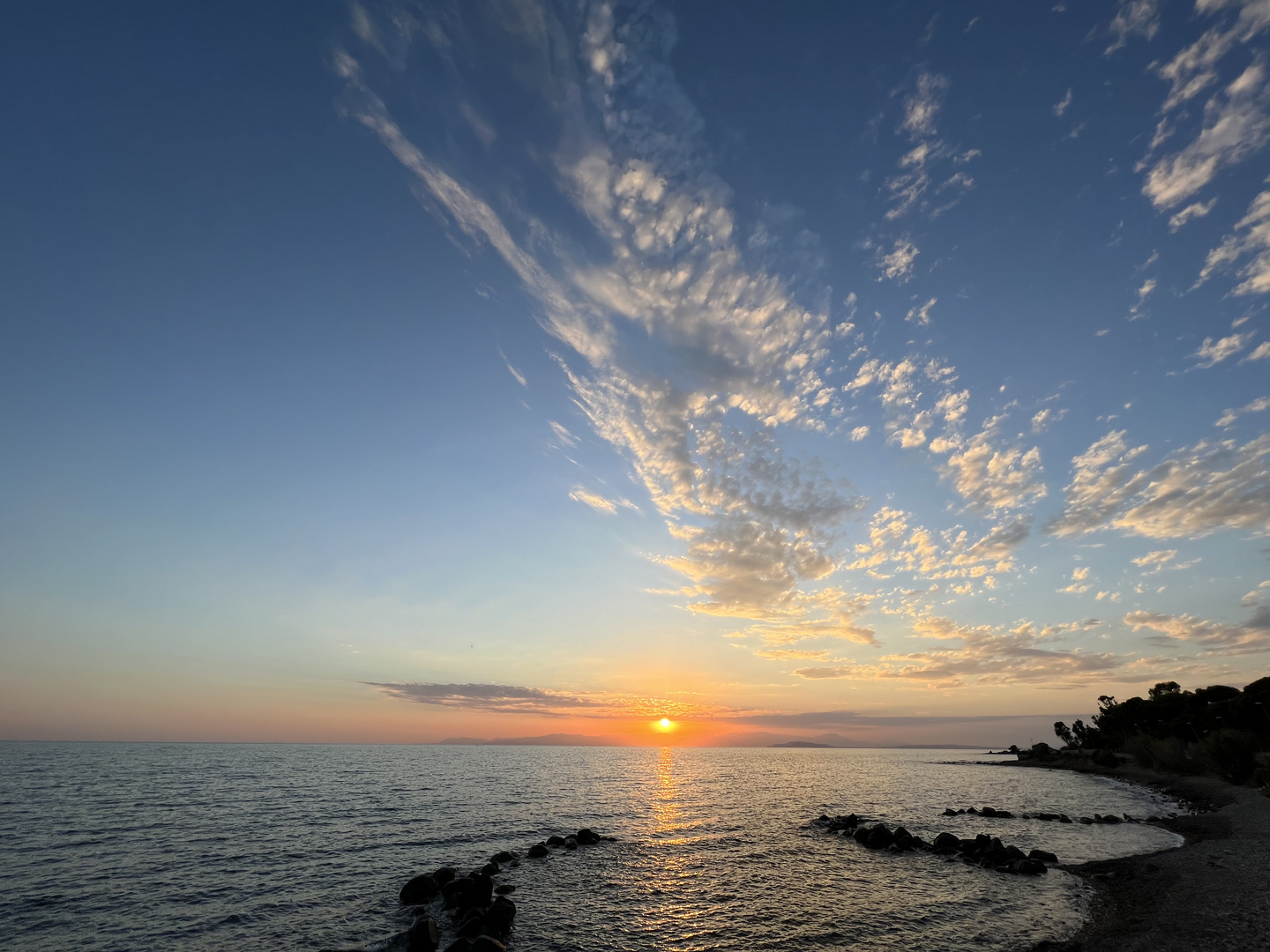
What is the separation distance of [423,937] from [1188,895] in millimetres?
37075

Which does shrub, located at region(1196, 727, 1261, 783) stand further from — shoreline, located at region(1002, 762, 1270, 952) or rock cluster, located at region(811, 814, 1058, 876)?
rock cluster, located at region(811, 814, 1058, 876)

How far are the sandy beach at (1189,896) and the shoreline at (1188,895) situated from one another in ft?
0.11

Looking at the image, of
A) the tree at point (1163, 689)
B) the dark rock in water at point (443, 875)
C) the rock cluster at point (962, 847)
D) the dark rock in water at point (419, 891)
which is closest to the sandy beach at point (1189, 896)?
the rock cluster at point (962, 847)

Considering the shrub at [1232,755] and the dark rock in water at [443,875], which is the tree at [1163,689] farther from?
the dark rock in water at [443,875]

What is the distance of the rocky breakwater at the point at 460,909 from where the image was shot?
2380 cm

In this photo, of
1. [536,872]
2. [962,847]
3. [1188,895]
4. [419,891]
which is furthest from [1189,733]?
[419,891]

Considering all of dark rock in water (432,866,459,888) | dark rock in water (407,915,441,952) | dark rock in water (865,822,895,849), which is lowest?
dark rock in water (407,915,441,952)

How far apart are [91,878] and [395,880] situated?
19.2 m

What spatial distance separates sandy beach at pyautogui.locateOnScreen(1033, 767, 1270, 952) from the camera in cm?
2191

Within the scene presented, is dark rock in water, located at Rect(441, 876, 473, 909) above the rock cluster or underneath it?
underneath

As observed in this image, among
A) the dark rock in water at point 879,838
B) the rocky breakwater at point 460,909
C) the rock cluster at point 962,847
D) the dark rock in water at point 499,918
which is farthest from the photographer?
the dark rock in water at point 879,838

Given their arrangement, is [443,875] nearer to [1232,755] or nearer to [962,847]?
[962,847]

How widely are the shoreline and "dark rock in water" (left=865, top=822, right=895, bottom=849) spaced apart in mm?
12764

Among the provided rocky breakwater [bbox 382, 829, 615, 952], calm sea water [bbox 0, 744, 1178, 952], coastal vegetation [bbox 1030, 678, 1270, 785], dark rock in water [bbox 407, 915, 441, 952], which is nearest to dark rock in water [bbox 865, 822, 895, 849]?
calm sea water [bbox 0, 744, 1178, 952]
